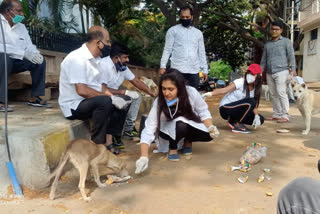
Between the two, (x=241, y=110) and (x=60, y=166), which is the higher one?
(x=241, y=110)

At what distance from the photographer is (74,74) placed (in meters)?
3.26

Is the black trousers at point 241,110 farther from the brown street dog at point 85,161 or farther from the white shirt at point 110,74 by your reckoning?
the brown street dog at point 85,161

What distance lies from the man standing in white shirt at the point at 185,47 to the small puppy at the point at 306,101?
1.80 metres

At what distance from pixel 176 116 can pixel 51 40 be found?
14.4 ft

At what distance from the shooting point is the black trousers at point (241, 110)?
4.99 meters

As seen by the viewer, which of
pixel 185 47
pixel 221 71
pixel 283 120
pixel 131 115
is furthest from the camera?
pixel 221 71

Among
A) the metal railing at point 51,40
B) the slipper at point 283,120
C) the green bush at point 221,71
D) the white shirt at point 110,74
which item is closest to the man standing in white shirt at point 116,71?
the white shirt at point 110,74

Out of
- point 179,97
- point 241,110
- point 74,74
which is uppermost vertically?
point 74,74

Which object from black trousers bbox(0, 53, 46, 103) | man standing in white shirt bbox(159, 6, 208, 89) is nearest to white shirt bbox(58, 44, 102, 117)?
black trousers bbox(0, 53, 46, 103)

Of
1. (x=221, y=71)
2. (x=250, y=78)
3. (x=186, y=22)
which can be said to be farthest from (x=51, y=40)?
(x=221, y=71)

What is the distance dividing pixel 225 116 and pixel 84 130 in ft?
8.68

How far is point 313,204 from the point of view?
126 cm

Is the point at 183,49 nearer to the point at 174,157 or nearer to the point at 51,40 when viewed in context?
the point at 174,157

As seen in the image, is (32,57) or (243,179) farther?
(32,57)
